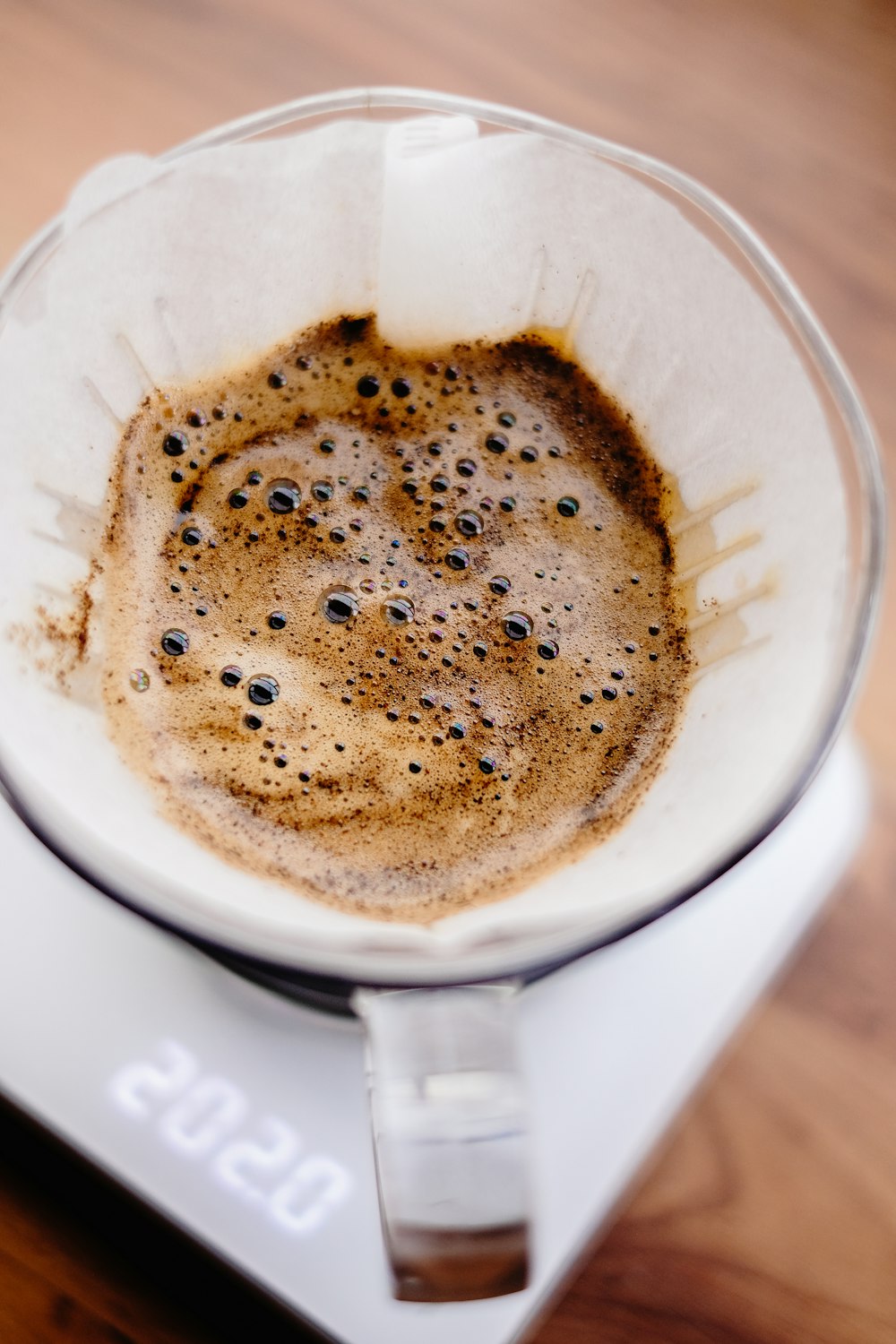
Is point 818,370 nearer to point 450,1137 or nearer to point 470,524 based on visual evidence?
point 470,524

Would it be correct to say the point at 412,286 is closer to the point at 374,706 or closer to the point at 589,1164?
the point at 374,706

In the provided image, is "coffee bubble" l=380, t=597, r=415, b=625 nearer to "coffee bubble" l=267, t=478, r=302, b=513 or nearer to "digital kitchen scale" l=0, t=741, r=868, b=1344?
"coffee bubble" l=267, t=478, r=302, b=513

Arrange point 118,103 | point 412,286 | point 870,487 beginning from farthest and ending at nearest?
point 118,103 → point 412,286 → point 870,487

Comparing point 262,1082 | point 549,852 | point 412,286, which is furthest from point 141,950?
point 412,286

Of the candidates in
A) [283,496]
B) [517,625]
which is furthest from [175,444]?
[517,625]

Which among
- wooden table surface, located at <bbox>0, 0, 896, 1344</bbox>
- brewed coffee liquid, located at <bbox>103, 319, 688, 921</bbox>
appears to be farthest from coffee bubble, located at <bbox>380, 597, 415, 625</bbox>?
wooden table surface, located at <bbox>0, 0, 896, 1344</bbox>

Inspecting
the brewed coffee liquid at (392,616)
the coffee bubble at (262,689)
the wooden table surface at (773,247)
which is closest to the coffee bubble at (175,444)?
the brewed coffee liquid at (392,616)
